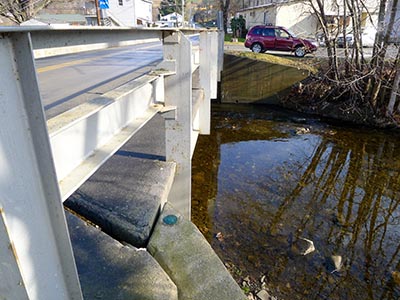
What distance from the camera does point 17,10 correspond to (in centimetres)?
1961

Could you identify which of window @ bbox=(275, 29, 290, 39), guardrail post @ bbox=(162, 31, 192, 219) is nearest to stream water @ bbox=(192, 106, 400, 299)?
guardrail post @ bbox=(162, 31, 192, 219)

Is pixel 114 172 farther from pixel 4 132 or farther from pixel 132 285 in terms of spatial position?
pixel 4 132

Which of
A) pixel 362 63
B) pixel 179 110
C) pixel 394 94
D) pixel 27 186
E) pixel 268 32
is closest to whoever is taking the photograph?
pixel 27 186

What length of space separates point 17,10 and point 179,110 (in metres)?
21.7

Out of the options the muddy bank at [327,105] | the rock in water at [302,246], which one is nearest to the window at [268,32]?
the muddy bank at [327,105]

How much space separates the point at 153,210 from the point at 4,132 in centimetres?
212

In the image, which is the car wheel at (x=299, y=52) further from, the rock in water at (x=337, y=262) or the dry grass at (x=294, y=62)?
the rock in water at (x=337, y=262)

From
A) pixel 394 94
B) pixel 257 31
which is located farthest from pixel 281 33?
pixel 394 94

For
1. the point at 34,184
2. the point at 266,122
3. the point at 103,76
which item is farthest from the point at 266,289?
the point at 266,122

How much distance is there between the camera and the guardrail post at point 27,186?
82cm

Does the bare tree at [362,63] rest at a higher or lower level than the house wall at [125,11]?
lower

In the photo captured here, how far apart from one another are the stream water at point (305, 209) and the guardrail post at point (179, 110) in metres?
1.40

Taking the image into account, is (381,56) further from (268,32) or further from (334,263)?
(268,32)

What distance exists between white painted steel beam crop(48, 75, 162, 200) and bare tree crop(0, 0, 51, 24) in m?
20.3
